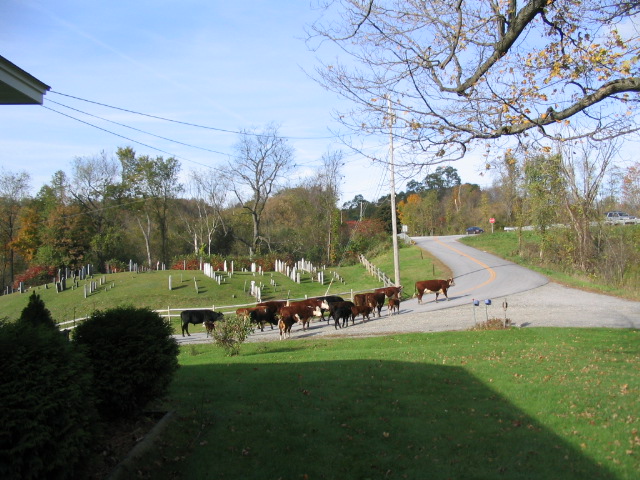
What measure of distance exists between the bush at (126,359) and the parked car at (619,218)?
3852 cm

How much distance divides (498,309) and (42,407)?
23560 mm

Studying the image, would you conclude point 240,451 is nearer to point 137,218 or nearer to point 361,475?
point 361,475

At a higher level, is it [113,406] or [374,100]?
[374,100]

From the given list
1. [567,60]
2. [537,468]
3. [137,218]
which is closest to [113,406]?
[537,468]

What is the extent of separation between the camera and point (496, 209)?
78688mm

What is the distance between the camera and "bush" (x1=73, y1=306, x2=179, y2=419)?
670cm

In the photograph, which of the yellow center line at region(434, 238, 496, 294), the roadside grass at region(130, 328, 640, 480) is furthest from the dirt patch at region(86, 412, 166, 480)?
the yellow center line at region(434, 238, 496, 294)

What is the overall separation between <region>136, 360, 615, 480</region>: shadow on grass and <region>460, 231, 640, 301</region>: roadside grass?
24.1 meters

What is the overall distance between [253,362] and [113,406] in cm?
589

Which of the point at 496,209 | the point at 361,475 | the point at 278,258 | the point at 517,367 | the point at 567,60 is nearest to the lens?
the point at 361,475

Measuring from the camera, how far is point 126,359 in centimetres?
684

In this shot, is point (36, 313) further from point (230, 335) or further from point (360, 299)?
point (360, 299)

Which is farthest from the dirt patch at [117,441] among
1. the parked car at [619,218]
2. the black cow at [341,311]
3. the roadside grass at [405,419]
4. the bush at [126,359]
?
the parked car at [619,218]

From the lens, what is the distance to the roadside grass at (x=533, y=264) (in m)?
30.9
